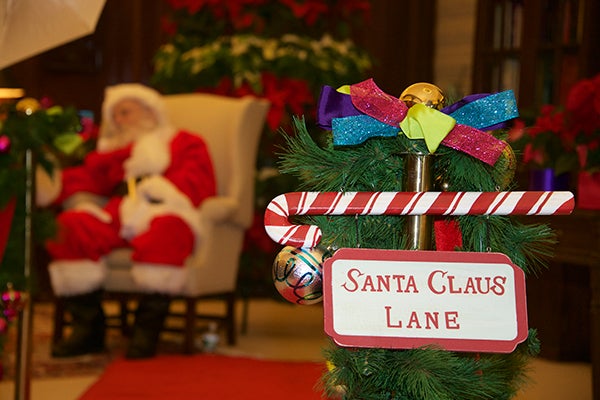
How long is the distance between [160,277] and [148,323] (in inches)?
8.0

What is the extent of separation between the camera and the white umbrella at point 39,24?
6.48 feet

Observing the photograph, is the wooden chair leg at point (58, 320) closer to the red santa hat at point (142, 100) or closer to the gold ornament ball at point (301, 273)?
the red santa hat at point (142, 100)

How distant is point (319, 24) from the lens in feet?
15.0

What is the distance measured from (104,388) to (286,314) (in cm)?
232

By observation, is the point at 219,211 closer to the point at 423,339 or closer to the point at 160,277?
the point at 160,277

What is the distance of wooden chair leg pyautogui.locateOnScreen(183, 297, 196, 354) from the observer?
Answer: 3666mm

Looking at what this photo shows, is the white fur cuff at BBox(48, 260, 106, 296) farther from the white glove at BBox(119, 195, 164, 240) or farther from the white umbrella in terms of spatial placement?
the white umbrella

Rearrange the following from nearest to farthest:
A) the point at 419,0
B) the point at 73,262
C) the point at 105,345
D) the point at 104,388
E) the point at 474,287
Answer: the point at 474,287
the point at 104,388
the point at 73,262
the point at 105,345
the point at 419,0

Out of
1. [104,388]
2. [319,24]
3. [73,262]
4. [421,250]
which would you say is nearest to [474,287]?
[421,250]

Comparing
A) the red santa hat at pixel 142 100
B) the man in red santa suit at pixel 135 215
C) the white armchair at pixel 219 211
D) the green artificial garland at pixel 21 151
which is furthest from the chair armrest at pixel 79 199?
the green artificial garland at pixel 21 151

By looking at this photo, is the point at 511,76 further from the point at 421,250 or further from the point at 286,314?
the point at 421,250

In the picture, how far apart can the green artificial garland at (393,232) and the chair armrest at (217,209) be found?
2544 millimetres

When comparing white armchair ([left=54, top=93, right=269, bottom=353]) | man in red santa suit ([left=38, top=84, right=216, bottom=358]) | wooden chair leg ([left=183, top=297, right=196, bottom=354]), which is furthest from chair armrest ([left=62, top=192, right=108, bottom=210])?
wooden chair leg ([left=183, top=297, right=196, bottom=354])

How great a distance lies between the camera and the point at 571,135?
2.69 m
